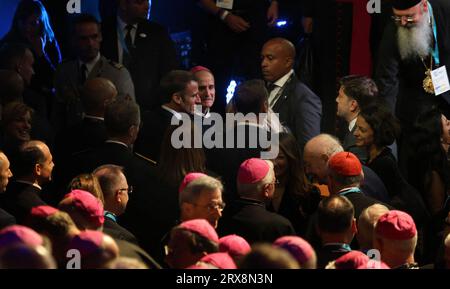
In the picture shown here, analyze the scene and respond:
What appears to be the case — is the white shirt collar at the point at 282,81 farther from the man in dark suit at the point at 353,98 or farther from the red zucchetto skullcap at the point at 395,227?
the red zucchetto skullcap at the point at 395,227

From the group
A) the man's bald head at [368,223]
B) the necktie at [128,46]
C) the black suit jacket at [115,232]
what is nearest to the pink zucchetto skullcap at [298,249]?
the man's bald head at [368,223]

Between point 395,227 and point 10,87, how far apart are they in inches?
130

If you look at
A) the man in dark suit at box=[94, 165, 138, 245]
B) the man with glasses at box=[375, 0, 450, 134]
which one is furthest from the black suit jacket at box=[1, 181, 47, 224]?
the man with glasses at box=[375, 0, 450, 134]

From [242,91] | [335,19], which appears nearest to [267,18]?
[335,19]

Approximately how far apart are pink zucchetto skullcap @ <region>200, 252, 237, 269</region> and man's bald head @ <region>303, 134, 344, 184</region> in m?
2.37

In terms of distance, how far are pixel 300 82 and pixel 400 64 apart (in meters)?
0.96

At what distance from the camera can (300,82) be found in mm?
8828

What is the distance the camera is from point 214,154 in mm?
7535

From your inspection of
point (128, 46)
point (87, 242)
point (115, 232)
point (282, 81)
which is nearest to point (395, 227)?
point (115, 232)

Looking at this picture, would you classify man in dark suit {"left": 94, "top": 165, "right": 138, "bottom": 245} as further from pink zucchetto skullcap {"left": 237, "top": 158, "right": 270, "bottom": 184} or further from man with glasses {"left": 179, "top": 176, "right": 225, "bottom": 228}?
pink zucchetto skullcap {"left": 237, "top": 158, "right": 270, "bottom": 184}

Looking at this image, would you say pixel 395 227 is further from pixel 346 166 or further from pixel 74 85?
pixel 74 85

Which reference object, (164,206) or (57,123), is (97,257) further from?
(57,123)

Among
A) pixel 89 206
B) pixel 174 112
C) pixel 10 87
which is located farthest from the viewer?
pixel 10 87

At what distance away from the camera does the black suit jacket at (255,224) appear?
6516 millimetres
